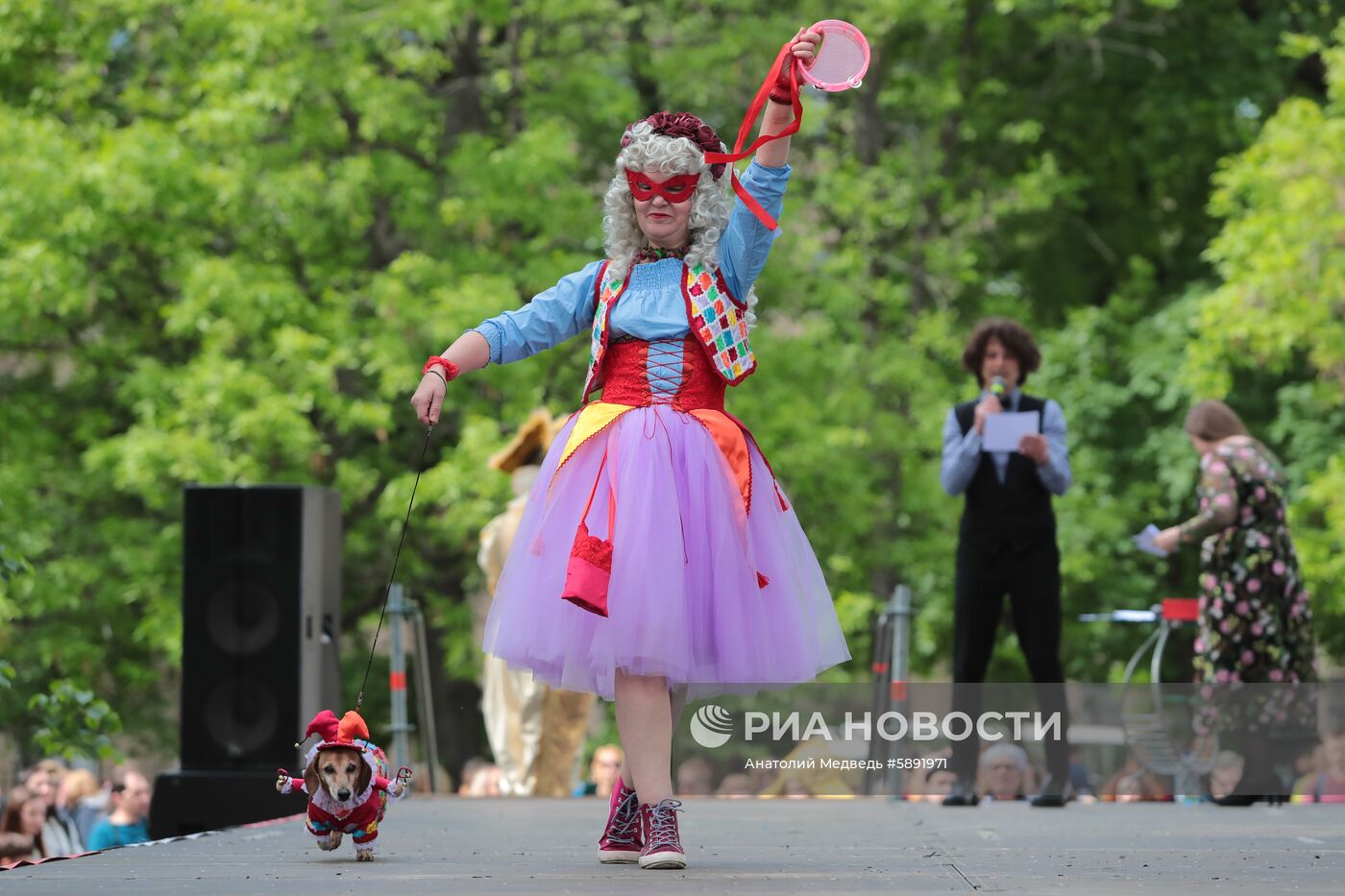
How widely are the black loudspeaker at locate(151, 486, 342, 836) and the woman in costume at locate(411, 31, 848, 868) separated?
3.23 meters

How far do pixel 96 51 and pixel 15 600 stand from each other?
517 centimetres

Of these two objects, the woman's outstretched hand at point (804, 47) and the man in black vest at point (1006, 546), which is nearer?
the woman's outstretched hand at point (804, 47)

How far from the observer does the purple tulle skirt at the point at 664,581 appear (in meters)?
4.52

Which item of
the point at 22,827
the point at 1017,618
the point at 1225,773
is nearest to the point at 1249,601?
the point at 1225,773

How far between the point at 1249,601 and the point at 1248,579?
0.09 meters

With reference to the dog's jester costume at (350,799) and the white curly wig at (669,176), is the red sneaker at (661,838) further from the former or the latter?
the white curly wig at (669,176)

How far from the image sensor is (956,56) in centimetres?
2022

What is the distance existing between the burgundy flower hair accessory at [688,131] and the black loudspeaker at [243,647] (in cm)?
354

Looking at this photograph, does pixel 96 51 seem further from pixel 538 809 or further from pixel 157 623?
pixel 538 809

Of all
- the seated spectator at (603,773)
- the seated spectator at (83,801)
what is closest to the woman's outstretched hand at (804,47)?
the seated spectator at (603,773)

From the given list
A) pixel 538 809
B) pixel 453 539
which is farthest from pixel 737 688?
pixel 453 539

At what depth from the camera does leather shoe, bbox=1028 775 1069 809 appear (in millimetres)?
7289

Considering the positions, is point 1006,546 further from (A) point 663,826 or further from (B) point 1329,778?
(A) point 663,826

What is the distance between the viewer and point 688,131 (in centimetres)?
493
